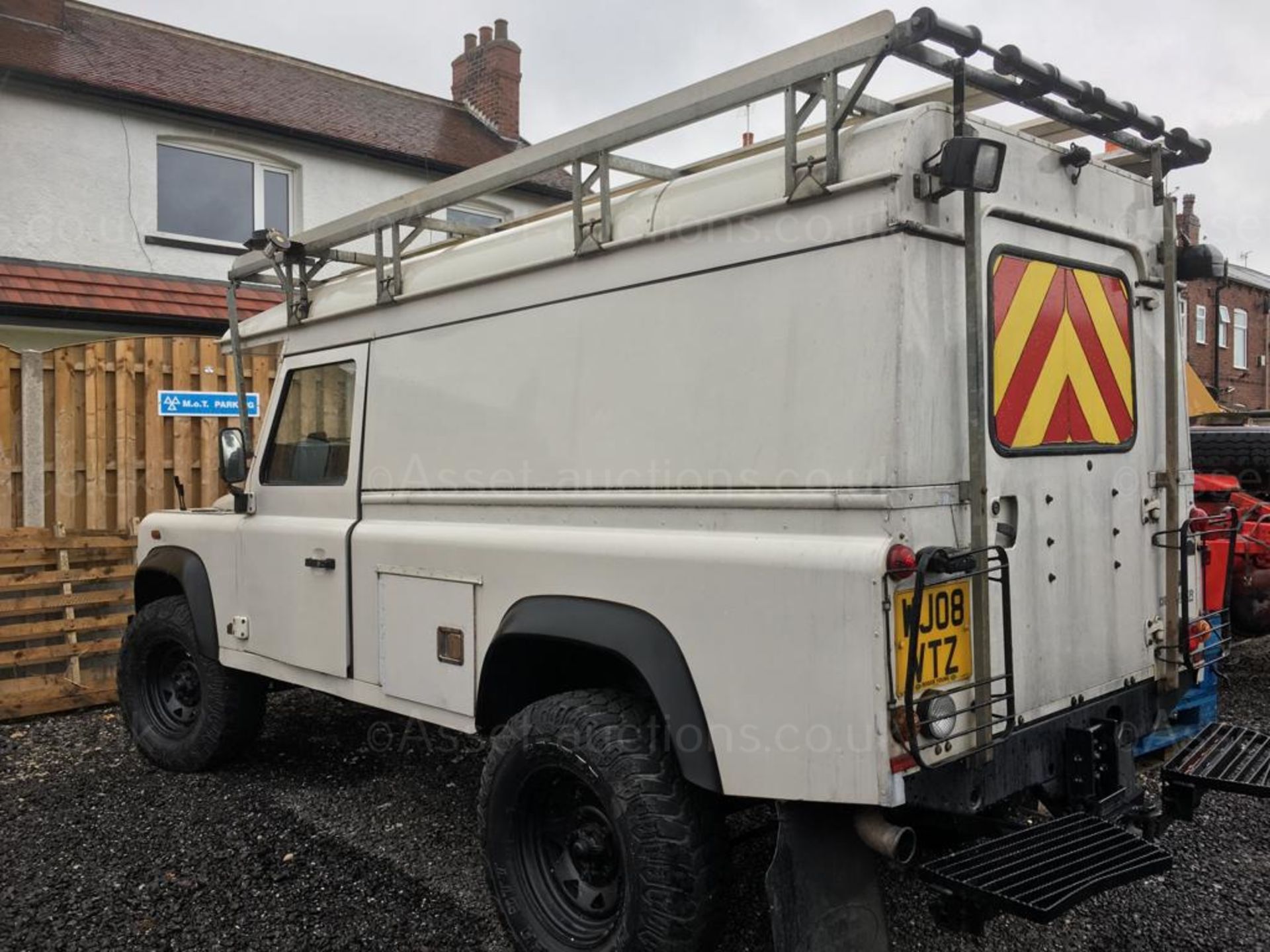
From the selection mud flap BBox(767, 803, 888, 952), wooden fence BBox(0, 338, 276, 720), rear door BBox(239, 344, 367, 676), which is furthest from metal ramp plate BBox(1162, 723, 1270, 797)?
wooden fence BBox(0, 338, 276, 720)

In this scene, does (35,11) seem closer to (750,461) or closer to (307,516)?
(307,516)

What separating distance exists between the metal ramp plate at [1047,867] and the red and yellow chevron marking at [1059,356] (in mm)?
1072

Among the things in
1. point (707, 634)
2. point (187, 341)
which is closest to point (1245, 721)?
point (707, 634)

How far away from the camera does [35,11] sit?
11.8 m

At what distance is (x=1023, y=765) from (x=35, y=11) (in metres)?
14.0

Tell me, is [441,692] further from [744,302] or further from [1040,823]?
[1040,823]

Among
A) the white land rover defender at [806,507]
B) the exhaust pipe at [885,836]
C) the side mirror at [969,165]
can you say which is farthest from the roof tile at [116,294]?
the exhaust pipe at [885,836]

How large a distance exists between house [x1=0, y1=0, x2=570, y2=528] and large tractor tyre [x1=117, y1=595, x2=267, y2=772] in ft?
8.44

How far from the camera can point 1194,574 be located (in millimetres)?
3465

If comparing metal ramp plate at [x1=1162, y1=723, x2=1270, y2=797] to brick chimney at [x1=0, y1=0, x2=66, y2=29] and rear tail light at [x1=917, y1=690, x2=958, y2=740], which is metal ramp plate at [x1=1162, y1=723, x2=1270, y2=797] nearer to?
rear tail light at [x1=917, y1=690, x2=958, y2=740]

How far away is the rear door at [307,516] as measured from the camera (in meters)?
4.00

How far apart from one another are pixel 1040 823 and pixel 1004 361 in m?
1.31

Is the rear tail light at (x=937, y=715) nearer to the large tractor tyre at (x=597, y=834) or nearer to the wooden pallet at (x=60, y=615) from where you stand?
the large tractor tyre at (x=597, y=834)

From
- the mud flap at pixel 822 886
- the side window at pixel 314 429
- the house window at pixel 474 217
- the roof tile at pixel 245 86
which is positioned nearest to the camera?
the mud flap at pixel 822 886
